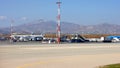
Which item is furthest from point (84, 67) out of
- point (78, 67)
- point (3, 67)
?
point (3, 67)

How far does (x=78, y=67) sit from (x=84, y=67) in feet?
1.49

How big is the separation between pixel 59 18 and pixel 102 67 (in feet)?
146

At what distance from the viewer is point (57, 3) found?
6950 cm

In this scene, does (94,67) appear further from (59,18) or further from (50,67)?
(59,18)

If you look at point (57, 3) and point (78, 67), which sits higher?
point (57, 3)

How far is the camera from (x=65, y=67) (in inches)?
871

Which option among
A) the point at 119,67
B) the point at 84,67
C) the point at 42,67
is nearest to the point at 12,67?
the point at 42,67

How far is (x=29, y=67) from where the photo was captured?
22.0 m

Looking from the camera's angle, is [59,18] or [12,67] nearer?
[12,67]

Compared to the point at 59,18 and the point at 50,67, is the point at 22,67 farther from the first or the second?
the point at 59,18

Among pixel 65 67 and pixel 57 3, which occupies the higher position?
pixel 57 3

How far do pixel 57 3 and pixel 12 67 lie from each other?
48102mm

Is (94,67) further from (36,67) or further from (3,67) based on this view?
(3,67)

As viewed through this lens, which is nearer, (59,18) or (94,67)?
(94,67)
